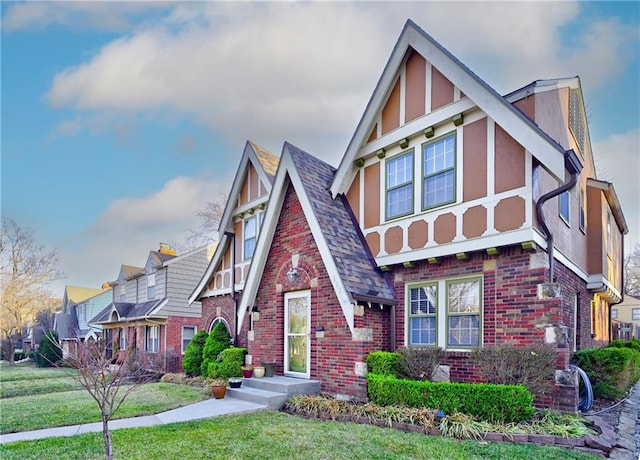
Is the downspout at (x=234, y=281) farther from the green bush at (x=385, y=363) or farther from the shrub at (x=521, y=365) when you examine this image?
the shrub at (x=521, y=365)

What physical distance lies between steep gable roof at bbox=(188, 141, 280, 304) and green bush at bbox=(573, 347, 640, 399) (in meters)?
10.7

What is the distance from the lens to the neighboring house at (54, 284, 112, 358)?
33594 millimetres

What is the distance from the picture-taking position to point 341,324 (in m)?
10.0

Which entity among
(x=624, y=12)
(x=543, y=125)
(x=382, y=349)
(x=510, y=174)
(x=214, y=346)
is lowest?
(x=214, y=346)

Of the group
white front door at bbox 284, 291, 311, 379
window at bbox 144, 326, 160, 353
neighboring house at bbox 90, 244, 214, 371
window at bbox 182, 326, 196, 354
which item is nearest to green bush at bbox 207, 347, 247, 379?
white front door at bbox 284, 291, 311, 379

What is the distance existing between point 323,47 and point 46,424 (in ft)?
36.8

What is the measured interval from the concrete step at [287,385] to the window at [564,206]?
7.25 m

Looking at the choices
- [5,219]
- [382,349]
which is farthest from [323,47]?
[5,219]

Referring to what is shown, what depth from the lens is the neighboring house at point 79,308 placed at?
1323 inches

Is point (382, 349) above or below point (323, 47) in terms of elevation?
below

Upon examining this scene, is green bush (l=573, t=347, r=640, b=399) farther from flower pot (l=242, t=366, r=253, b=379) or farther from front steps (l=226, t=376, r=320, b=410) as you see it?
flower pot (l=242, t=366, r=253, b=379)

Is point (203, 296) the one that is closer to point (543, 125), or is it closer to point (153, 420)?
point (153, 420)

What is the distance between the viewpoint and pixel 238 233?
16.8 meters

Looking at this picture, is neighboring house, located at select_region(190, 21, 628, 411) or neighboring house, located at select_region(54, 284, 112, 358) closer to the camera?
neighboring house, located at select_region(190, 21, 628, 411)
